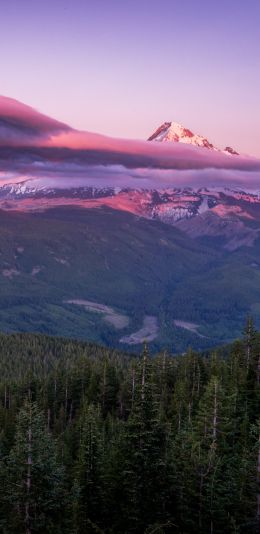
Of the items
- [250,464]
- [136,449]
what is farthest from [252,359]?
[136,449]

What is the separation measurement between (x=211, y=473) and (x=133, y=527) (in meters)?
7.42

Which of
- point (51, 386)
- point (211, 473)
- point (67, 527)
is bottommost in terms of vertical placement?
point (51, 386)

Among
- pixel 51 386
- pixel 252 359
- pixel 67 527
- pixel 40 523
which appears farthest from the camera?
pixel 51 386

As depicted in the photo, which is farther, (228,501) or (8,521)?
(228,501)

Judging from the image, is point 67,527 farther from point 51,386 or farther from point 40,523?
point 51,386

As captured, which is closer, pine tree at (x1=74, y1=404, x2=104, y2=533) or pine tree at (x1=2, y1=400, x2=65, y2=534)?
pine tree at (x1=2, y1=400, x2=65, y2=534)

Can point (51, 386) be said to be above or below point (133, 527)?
below

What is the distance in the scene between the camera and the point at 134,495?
3728 centimetres

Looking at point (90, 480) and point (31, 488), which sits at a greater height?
point (31, 488)

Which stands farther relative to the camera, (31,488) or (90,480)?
(90,480)

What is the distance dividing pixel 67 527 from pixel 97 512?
7.58 ft

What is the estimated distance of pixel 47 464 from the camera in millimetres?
38781

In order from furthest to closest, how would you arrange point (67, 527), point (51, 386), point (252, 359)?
point (51, 386) < point (252, 359) < point (67, 527)

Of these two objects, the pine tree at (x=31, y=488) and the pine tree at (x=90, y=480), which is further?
the pine tree at (x=90, y=480)
